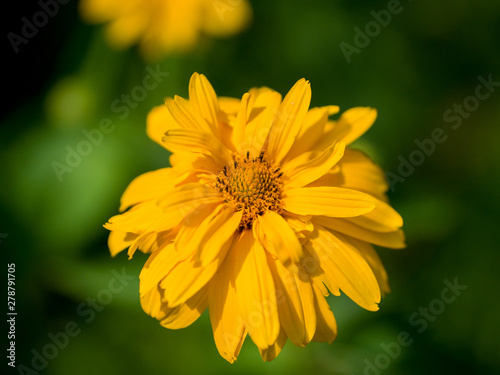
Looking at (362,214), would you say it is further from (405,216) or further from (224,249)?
(405,216)

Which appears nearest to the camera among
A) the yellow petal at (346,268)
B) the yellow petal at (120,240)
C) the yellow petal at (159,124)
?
the yellow petal at (346,268)

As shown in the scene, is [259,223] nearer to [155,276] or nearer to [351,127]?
[155,276]

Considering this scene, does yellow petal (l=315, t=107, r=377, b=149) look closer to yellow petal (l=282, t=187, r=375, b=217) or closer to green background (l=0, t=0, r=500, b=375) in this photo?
yellow petal (l=282, t=187, r=375, b=217)

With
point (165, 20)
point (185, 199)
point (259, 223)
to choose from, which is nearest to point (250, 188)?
point (259, 223)

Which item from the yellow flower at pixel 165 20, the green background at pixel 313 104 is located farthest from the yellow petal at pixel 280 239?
the yellow flower at pixel 165 20

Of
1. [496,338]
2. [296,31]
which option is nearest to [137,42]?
[296,31]

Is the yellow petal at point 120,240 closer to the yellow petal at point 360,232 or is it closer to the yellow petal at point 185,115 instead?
the yellow petal at point 185,115
